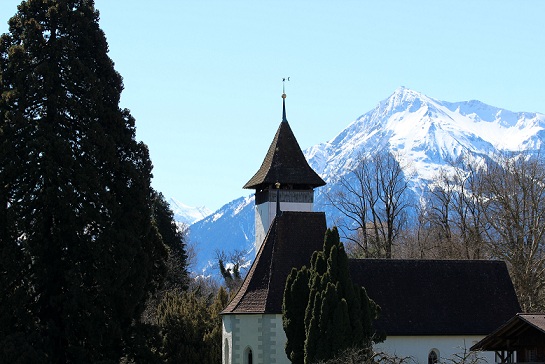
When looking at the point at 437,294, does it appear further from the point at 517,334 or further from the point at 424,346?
the point at 517,334

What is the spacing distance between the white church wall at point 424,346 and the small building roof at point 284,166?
1203cm

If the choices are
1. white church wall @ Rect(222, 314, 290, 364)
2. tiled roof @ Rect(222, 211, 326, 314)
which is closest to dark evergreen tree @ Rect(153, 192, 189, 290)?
tiled roof @ Rect(222, 211, 326, 314)

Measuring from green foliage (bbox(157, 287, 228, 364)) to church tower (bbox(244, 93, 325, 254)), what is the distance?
6.65m

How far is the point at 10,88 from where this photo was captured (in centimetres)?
3509

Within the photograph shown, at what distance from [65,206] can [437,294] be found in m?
15.5

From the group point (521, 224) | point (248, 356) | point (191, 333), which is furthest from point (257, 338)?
point (521, 224)

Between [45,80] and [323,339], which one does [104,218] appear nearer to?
[45,80]

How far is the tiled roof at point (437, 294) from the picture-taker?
4091cm

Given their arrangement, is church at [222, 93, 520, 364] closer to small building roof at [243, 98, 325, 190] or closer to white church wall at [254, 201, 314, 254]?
white church wall at [254, 201, 314, 254]

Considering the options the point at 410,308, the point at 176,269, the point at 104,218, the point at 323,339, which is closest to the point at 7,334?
the point at 104,218

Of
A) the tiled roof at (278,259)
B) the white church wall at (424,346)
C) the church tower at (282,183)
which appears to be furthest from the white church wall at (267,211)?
the white church wall at (424,346)

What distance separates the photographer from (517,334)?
34.6m

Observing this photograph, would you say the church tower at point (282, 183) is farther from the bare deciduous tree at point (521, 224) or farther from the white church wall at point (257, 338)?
the white church wall at point (257, 338)

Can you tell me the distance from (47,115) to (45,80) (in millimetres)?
1066
